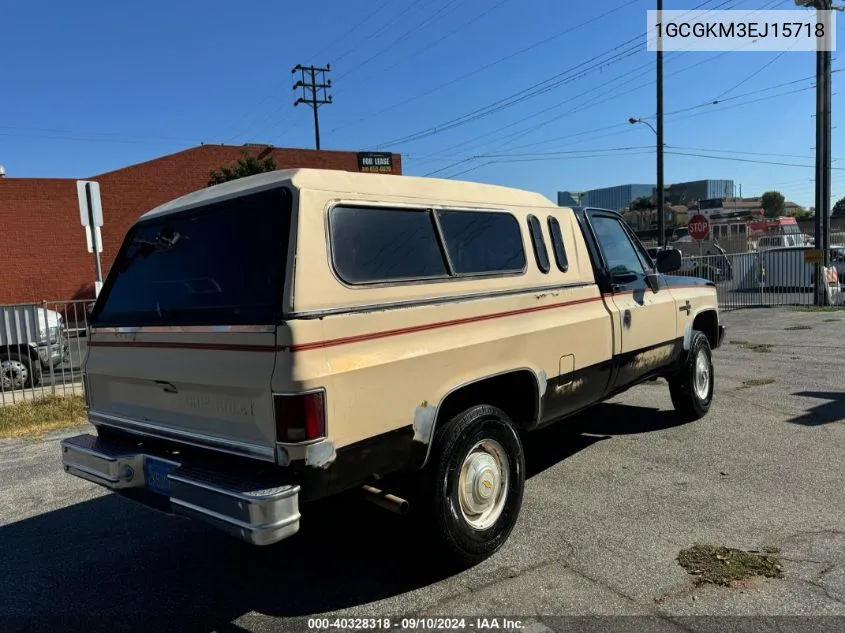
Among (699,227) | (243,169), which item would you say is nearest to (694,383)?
(699,227)

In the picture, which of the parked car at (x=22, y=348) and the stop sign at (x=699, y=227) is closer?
the parked car at (x=22, y=348)

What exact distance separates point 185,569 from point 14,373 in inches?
271

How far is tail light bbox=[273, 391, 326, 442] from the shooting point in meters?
2.66

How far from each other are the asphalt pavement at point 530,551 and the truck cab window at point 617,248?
62.7 inches

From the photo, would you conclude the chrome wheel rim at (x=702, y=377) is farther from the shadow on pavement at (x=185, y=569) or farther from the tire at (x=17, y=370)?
the tire at (x=17, y=370)

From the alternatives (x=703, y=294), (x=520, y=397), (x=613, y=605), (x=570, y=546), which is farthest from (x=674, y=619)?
(x=703, y=294)

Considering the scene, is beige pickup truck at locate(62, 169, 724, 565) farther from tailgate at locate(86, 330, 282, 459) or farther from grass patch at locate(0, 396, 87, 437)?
grass patch at locate(0, 396, 87, 437)

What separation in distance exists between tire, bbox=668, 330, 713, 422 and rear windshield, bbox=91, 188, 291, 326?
4.54 m

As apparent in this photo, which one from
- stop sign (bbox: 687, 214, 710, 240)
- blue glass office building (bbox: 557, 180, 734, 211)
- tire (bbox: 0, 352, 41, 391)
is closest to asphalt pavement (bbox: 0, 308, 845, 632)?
tire (bbox: 0, 352, 41, 391)

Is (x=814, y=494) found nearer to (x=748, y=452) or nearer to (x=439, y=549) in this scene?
(x=748, y=452)

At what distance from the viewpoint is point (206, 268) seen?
11.0 feet

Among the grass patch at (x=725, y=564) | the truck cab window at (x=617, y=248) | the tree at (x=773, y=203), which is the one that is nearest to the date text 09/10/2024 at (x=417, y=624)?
the grass patch at (x=725, y=564)

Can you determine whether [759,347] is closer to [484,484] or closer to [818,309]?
[818,309]

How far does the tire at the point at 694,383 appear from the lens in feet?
20.1
